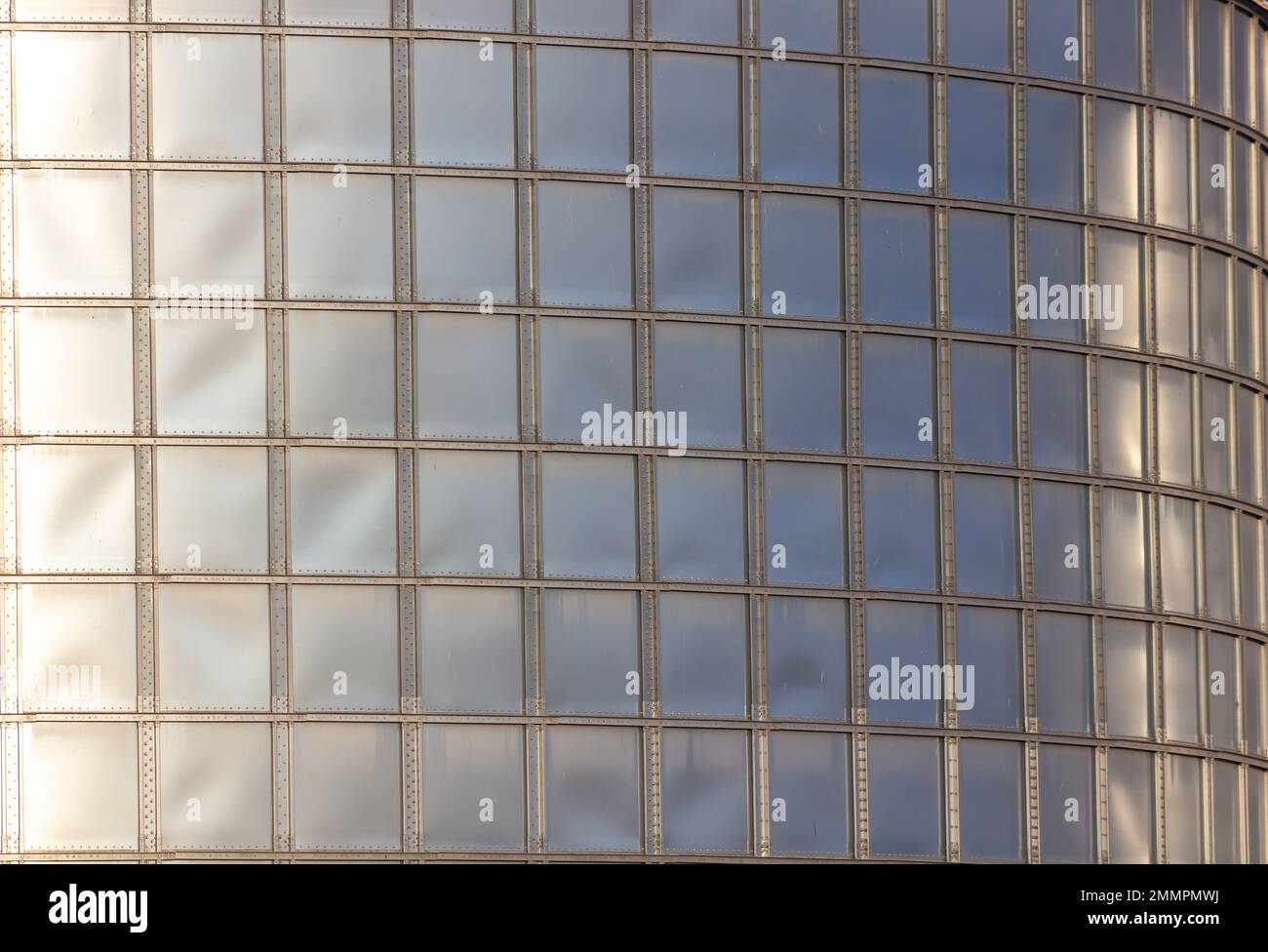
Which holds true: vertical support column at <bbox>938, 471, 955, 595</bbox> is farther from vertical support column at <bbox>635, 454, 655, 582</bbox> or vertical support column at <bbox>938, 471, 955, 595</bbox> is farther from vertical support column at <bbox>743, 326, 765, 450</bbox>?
vertical support column at <bbox>635, 454, 655, 582</bbox>

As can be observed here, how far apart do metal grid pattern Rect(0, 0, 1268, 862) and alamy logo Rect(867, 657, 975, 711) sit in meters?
0.32

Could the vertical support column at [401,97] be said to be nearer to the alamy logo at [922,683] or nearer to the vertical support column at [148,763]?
the vertical support column at [148,763]

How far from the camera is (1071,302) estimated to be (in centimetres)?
4406

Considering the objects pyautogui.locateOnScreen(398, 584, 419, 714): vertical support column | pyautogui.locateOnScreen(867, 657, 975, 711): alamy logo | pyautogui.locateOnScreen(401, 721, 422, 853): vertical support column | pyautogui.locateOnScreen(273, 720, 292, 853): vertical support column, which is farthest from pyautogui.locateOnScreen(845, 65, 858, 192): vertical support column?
pyautogui.locateOnScreen(273, 720, 292, 853): vertical support column

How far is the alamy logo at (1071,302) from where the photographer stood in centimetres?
4362

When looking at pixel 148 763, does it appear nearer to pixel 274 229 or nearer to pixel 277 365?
pixel 277 365

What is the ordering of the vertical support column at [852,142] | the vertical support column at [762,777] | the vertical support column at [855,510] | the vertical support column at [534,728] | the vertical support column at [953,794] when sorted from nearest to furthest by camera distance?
1. the vertical support column at [534,728]
2. the vertical support column at [762,777]
3. the vertical support column at [953,794]
4. the vertical support column at [855,510]
5. the vertical support column at [852,142]

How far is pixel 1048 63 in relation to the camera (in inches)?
1738

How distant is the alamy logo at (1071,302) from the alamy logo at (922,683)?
6504 mm

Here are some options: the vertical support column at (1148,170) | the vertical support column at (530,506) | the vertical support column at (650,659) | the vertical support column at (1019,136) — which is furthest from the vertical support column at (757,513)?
the vertical support column at (1148,170)

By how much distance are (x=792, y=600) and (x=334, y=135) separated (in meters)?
11.2
